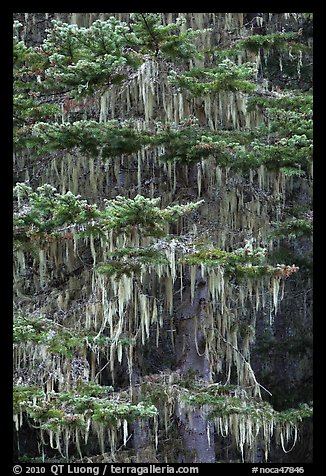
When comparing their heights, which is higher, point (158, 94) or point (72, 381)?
point (158, 94)

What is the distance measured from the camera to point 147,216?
595cm

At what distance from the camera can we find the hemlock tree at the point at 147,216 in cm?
610

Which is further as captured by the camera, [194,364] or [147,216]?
[194,364]

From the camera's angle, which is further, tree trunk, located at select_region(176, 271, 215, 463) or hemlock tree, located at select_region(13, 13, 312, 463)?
tree trunk, located at select_region(176, 271, 215, 463)

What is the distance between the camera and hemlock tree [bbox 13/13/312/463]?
240 inches

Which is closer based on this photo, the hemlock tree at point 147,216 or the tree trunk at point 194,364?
the hemlock tree at point 147,216

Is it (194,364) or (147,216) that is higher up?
(147,216)
